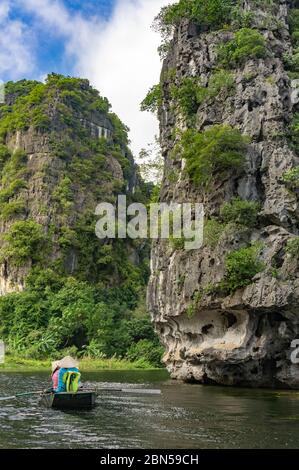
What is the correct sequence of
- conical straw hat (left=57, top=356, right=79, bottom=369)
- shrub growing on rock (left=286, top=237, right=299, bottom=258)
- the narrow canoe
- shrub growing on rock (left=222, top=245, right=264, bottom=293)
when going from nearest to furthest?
the narrow canoe
conical straw hat (left=57, top=356, right=79, bottom=369)
shrub growing on rock (left=286, top=237, right=299, bottom=258)
shrub growing on rock (left=222, top=245, right=264, bottom=293)

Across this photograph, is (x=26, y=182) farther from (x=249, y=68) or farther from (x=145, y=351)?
(x=249, y=68)

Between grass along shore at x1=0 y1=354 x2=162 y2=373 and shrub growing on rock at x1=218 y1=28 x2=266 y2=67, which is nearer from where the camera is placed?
shrub growing on rock at x1=218 y1=28 x2=266 y2=67

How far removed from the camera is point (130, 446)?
11.7 metres

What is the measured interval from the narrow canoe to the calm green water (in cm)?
38

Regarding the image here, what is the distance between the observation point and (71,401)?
17.5 metres

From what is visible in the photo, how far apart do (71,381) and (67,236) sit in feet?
138

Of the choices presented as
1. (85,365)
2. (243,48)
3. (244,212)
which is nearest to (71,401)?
(244,212)

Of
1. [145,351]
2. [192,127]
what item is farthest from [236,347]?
[145,351]

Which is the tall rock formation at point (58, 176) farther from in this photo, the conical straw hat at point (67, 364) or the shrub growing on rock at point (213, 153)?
the conical straw hat at point (67, 364)

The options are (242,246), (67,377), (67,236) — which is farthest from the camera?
(67,236)

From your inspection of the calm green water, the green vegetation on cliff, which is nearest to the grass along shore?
the green vegetation on cliff

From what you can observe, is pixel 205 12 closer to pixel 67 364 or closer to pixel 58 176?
pixel 67 364

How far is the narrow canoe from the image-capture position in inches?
684

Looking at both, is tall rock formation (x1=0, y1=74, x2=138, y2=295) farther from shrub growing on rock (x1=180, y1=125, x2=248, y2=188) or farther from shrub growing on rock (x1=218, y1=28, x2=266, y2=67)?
shrub growing on rock (x1=180, y1=125, x2=248, y2=188)
